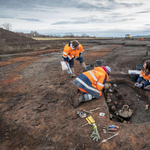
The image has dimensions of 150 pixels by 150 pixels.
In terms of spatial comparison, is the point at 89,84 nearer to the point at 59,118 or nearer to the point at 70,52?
the point at 59,118

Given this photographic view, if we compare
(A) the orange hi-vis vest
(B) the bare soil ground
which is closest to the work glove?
(B) the bare soil ground

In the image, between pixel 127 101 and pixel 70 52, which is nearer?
pixel 127 101

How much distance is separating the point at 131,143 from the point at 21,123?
2261 mm

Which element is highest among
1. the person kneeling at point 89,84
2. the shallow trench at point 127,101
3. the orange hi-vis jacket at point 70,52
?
the orange hi-vis jacket at point 70,52

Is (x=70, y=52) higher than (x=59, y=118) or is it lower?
higher

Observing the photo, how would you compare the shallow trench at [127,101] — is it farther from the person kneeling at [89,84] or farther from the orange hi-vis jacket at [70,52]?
the orange hi-vis jacket at [70,52]

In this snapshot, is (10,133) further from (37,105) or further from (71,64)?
(71,64)

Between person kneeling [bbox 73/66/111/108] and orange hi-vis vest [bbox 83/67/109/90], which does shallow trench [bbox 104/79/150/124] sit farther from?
orange hi-vis vest [bbox 83/67/109/90]

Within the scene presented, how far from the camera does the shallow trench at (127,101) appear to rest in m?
3.06

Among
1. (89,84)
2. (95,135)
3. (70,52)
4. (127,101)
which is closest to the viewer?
(95,135)

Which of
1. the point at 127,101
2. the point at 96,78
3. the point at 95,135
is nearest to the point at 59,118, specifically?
the point at 95,135

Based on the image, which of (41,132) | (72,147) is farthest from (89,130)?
(41,132)

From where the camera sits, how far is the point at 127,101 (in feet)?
12.2

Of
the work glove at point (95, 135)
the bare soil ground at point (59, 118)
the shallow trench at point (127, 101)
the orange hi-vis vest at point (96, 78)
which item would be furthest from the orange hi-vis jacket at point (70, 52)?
the work glove at point (95, 135)
